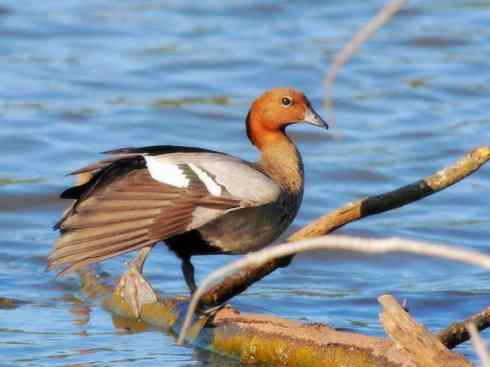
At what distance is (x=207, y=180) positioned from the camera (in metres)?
6.55

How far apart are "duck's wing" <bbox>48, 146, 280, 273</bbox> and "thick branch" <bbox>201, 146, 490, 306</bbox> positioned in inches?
14.6

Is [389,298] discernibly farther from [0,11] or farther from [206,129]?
[0,11]

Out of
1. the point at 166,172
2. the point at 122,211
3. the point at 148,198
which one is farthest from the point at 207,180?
the point at 122,211

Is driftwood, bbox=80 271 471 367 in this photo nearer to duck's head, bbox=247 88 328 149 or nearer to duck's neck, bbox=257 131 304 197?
duck's neck, bbox=257 131 304 197

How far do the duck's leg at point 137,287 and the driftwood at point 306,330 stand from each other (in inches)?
6.5

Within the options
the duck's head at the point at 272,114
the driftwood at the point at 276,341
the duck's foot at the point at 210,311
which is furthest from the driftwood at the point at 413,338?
the duck's head at the point at 272,114

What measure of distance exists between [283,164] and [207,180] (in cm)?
81

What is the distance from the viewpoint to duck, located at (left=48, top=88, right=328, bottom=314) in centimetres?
620

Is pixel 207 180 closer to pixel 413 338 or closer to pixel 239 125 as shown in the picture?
pixel 413 338

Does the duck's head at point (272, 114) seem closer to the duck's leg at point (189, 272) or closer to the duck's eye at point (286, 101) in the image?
the duck's eye at point (286, 101)

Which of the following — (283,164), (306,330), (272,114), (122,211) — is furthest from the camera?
(272,114)

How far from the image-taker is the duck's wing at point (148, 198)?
617cm

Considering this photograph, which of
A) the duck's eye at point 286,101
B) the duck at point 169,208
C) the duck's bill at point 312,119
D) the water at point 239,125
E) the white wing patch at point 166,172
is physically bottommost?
the water at point 239,125

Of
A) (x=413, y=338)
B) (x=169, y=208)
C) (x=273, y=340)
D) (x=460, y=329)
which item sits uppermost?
(x=169, y=208)
